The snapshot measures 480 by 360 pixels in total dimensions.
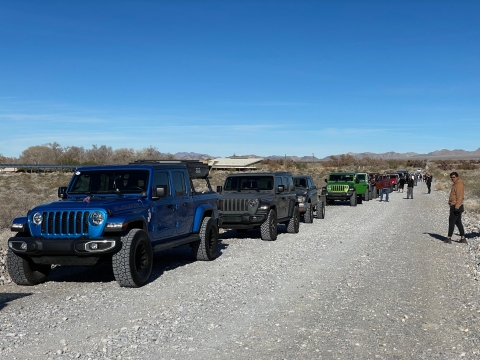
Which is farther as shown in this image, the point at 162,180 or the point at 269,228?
the point at 269,228

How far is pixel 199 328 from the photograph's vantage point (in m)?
6.19

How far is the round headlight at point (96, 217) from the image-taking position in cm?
790

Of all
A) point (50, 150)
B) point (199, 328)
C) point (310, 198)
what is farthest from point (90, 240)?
point (50, 150)

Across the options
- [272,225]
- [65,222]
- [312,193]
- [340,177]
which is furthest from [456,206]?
[340,177]

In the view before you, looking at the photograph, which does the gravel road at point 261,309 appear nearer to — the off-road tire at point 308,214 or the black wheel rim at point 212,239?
the black wheel rim at point 212,239

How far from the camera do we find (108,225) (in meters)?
7.90

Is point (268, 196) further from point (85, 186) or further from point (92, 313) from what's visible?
point (92, 313)

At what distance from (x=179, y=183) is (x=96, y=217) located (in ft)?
8.50

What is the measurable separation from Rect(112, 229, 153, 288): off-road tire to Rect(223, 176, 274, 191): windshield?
6.79m

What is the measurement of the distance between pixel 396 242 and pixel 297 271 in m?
4.86

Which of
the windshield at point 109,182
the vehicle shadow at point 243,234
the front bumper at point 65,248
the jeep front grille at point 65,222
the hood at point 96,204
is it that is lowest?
the vehicle shadow at point 243,234

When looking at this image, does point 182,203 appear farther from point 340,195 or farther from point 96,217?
point 340,195

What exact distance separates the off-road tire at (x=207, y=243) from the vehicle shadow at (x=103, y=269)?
0.32 metres

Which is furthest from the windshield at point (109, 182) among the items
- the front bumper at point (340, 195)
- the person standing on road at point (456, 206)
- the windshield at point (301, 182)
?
the front bumper at point (340, 195)
